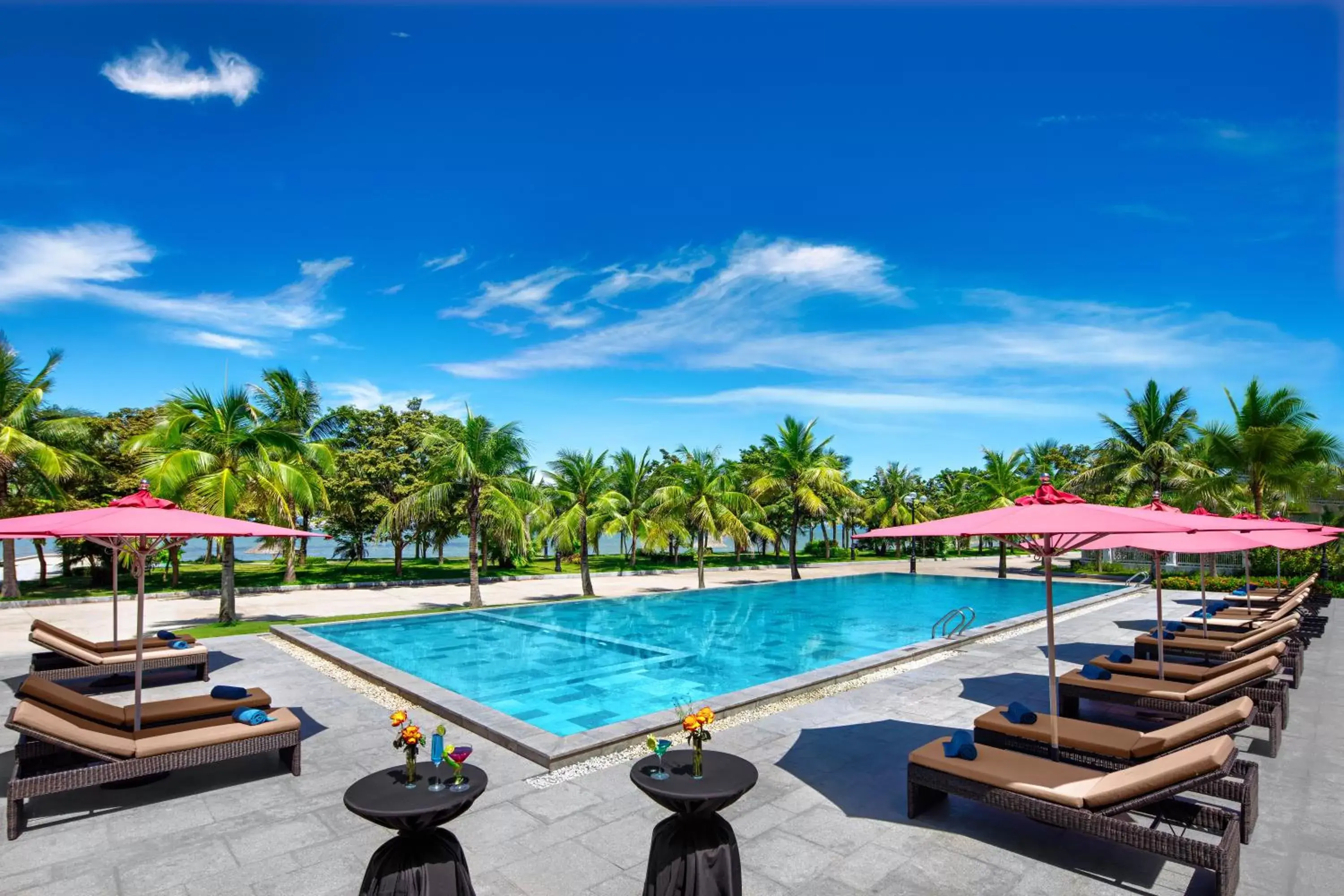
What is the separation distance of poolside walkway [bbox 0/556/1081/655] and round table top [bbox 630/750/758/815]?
1483cm

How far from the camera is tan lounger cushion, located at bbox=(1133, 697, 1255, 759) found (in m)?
5.09

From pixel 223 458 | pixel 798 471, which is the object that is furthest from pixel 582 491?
pixel 798 471

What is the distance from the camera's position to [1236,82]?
39.9 ft

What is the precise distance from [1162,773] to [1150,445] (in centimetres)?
2751

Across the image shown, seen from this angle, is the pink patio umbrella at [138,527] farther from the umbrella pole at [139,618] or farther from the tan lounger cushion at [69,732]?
the tan lounger cushion at [69,732]

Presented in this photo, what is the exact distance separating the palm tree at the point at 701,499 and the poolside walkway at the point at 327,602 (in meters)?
2.55

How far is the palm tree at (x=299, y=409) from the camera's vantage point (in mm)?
27641

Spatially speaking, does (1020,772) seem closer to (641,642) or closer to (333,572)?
(641,642)

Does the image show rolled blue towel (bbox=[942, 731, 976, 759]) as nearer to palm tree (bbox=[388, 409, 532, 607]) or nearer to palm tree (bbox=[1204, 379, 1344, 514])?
palm tree (bbox=[388, 409, 532, 607])

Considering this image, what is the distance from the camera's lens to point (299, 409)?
29.5 m

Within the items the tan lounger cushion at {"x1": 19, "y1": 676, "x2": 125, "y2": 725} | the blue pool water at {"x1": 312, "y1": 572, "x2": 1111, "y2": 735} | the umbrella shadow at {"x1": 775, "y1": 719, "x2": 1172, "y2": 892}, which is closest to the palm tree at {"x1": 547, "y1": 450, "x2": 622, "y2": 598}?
the blue pool water at {"x1": 312, "y1": 572, "x2": 1111, "y2": 735}

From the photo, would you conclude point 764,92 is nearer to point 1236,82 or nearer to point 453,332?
point 1236,82

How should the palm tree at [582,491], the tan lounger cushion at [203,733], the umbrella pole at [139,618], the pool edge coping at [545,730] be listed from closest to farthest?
the tan lounger cushion at [203,733], the umbrella pole at [139,618], the pool edge coping at [545,730], the palm tree at [582,491]

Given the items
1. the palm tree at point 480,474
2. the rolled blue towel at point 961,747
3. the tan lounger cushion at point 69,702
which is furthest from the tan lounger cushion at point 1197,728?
the palm tree at point 480,474
